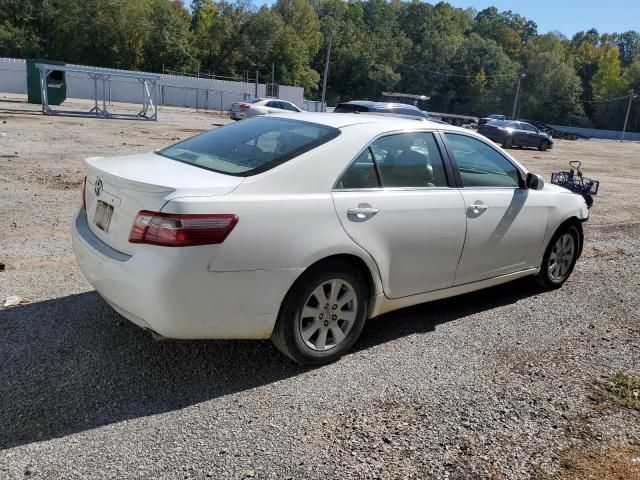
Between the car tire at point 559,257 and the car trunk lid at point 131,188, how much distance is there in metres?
3.32

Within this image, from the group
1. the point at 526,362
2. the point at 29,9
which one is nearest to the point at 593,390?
the point at 526,362

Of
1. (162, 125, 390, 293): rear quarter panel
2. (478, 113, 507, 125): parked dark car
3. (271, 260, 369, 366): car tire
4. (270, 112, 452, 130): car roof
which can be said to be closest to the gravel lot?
(271, 260, 369, 366): car tire

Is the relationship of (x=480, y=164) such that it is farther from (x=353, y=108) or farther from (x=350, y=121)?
(x=353, y=108)

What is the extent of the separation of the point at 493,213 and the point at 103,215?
2.90 m

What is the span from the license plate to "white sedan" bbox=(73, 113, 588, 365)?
14 mm

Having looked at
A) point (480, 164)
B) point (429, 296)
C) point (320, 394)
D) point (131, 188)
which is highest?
point (480, 164)

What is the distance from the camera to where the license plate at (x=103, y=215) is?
3.55m

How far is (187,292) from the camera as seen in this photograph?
3.11m

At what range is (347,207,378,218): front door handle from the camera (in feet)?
12.0

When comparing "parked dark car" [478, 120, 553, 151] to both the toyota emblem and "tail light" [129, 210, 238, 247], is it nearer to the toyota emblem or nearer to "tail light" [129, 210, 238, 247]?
the toyota emblem

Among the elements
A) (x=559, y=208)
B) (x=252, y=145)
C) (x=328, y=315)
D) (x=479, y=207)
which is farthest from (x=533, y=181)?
(x=252, y=145)

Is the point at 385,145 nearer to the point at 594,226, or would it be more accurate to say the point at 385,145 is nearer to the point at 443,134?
the point at 443,134

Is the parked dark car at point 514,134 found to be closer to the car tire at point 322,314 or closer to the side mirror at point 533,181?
the side mirror at point 533,181

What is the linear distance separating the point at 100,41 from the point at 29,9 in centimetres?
838
